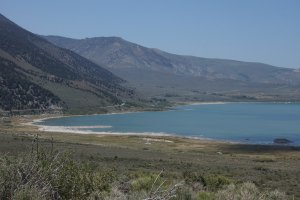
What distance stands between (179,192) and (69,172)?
19.3ft

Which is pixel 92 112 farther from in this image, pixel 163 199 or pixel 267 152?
pixel 163 199

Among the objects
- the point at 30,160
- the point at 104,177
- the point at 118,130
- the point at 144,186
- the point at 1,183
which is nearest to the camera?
the point at 1,183

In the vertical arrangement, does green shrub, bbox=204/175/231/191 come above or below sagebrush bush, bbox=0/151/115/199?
below

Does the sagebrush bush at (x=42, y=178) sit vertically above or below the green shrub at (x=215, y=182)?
above

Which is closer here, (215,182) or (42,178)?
(42,178)

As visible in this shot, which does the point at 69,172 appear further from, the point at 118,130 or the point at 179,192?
the point at 118,130

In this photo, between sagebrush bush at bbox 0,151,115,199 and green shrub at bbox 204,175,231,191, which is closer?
sagebrush bush at bbox 0,151,115,199

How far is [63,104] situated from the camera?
616 feet

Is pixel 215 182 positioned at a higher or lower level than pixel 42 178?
lower

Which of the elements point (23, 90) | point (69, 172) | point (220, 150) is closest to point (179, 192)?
point (69, 172)

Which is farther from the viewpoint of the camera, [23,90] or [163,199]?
[23,90]

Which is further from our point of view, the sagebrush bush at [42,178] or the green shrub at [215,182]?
the green shrub at [215,182]

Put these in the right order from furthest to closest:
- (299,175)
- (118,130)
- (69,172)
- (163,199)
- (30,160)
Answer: (118,130) < (299,175) < (69,172) < (30,160) < (163,199)

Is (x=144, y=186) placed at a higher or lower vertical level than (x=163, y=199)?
lower
